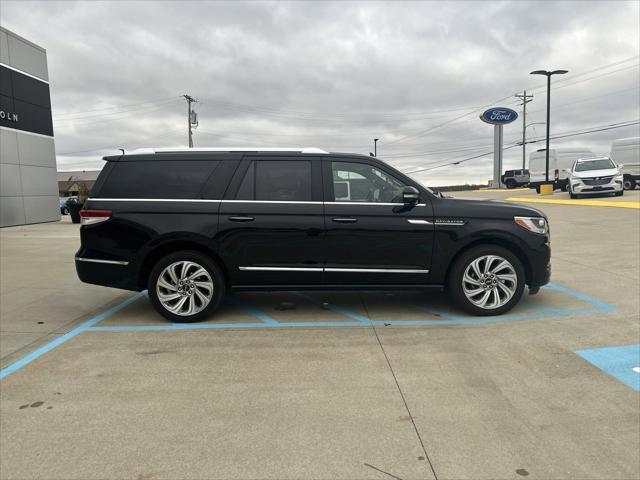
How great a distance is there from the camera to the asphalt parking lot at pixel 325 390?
103 inches

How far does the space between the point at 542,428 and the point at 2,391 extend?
3760mm

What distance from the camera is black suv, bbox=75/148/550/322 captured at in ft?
16.5

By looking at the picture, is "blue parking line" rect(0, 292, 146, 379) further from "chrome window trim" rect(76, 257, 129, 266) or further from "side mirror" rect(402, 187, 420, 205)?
"side mirror" rect(402, 187, 420, 205)

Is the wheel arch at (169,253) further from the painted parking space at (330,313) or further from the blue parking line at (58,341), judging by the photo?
the blue parking line at (58,341)

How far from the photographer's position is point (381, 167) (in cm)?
520

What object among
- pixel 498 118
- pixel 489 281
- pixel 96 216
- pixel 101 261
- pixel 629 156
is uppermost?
pixel 498 118

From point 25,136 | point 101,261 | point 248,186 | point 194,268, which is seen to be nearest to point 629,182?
point 248,186

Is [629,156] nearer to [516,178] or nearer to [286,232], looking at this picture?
[516,178]

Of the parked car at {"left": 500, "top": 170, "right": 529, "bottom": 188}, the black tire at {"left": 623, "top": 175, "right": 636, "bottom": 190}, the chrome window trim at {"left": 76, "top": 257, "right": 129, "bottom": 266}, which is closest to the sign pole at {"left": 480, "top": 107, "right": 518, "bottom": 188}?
the parked car at {"left": 500, "top": 170, "right": 529, "bottom": 188}

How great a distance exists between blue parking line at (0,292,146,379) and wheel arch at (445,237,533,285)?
13.0 feet

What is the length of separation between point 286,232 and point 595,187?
2101 centimetres

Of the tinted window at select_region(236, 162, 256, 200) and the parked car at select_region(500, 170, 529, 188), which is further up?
the parked car at select_region(500, 170, 529, 188)

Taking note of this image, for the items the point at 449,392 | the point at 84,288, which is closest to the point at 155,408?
the point at 449,392

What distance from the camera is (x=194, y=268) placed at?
5.08 meters
